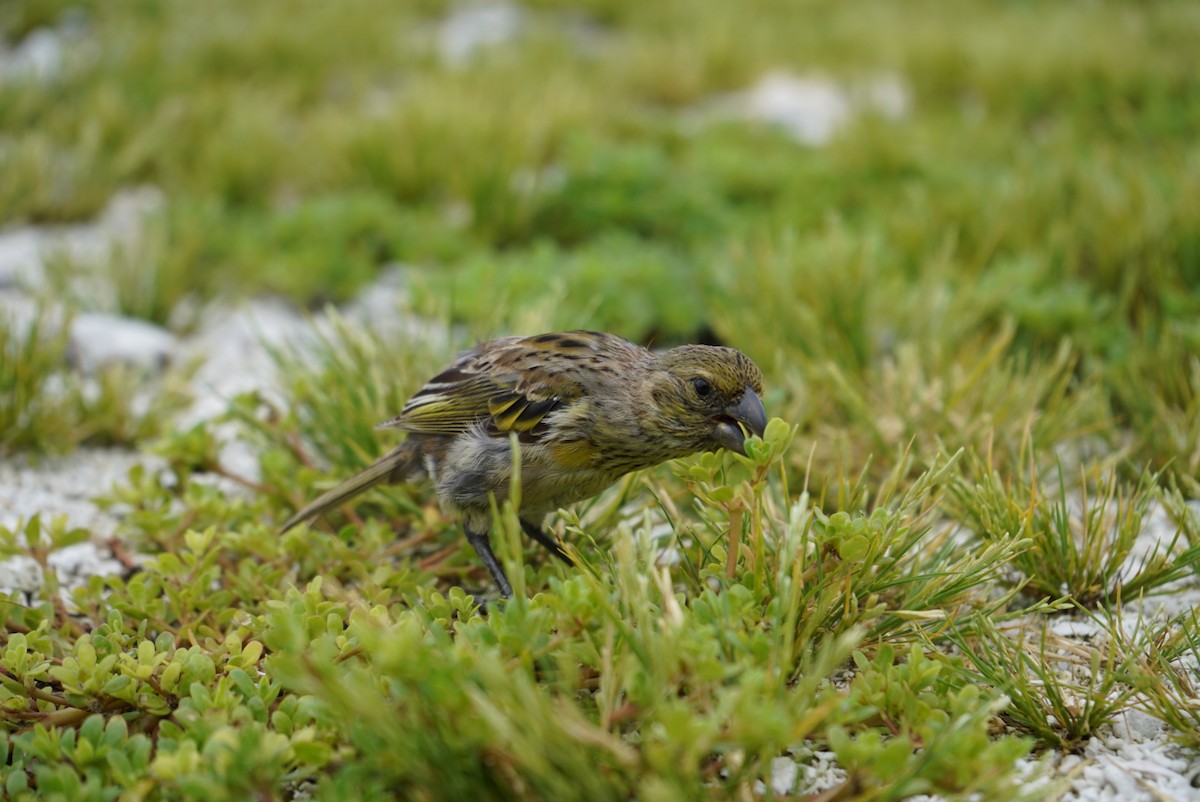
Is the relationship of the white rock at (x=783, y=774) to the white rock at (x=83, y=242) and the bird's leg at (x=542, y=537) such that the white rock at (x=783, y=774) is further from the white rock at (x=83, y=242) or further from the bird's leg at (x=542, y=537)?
the white rock at (x=83, y=242)

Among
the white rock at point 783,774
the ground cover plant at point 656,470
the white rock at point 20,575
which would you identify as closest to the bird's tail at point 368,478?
the ground cover plant at point 656,470

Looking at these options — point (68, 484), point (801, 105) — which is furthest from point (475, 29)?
point (68, 484)

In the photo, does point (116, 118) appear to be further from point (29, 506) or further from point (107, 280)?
point (29, 506)

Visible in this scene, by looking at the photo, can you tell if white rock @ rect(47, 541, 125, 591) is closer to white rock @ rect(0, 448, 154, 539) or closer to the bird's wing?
white rock @ rect(0, 448, 154, 539)

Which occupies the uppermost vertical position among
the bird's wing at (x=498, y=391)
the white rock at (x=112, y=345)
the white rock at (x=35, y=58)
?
the white rock at (x=35, y=58)

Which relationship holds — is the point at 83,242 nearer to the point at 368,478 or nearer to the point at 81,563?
the point at 81,563

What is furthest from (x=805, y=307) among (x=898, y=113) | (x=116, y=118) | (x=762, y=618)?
(x=116, y=118)

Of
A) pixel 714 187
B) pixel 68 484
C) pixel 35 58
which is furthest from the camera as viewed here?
pixel 35 58
